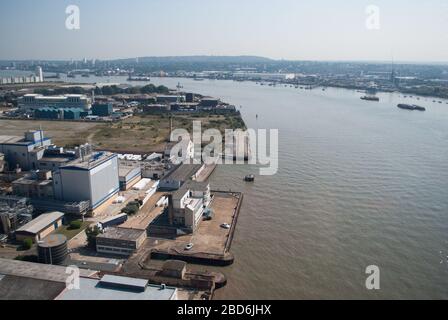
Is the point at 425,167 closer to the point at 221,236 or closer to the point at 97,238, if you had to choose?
the point at 221,236

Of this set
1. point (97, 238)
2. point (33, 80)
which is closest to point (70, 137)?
point (97, 238)

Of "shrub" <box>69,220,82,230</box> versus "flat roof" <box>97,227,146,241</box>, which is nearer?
"flat roof" <box>97,227,146,241</box>

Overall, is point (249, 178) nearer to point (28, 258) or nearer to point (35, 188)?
point (35, 188)

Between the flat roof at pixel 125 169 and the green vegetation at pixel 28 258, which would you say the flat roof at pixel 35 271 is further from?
the flat roof at pixel 125 169

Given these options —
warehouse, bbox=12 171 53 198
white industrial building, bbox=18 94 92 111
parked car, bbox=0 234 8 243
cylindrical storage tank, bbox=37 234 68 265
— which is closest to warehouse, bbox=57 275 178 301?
cylindrical storage tank, bbox=37 234 68 265

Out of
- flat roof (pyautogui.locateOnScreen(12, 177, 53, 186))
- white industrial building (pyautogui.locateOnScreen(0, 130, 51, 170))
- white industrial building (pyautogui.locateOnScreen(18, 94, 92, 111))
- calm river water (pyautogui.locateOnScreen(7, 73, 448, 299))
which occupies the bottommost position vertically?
calm river water (pyautogui.locateOnScreen(7, 73, 448, 299))

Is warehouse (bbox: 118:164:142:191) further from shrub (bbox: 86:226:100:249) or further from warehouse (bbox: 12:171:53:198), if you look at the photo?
shrub (bbox: 86:226:100:249)

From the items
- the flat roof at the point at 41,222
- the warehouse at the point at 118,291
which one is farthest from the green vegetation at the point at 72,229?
the warehouse at the point at 118,291

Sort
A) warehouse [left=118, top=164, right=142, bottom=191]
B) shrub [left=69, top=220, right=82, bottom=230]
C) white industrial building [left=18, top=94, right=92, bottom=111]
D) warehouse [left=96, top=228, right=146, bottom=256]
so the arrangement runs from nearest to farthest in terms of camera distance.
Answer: warehouse [left=96, top=228, right=146, bottom=256]
shrub [left=69, top=220, right=82, bottom=230]
warehouse [left=118, top=164, right=142, bottom=191]
white industrial building [left=18, top=94, right=92, bottom=111]
